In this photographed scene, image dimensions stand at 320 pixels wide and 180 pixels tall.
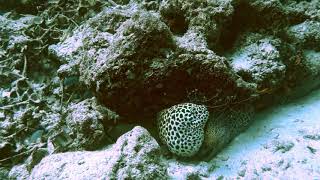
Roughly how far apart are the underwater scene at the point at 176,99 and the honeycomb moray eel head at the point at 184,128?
12 millimetres

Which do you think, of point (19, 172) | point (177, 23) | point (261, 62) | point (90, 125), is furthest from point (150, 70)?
point (19, 172)

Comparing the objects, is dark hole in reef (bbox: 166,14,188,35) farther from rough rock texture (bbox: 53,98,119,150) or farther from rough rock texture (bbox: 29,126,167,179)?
rough rock texture (bbox: 29,126,167,179)

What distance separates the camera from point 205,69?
136 inches

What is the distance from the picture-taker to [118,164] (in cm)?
279

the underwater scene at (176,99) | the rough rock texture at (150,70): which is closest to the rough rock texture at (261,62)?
the underwater scene at (176,99)

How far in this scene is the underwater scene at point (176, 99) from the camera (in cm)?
326

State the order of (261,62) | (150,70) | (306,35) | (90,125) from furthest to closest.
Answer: (306,35)
(261,62)
(90,125)
(150,70)

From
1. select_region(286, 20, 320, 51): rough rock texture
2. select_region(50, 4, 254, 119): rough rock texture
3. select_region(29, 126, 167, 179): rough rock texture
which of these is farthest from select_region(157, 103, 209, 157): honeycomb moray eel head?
select_region(286, 20, 320, 51): rough rock texture

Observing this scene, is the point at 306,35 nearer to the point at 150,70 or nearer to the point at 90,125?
the point at 150,70

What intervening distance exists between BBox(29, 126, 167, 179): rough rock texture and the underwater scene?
1 centimetres

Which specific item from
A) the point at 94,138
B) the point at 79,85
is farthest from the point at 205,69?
the point at 79,85

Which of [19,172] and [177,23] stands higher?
[177,23]

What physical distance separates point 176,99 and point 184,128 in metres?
0.37

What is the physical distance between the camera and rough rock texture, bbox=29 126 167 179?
274cm
